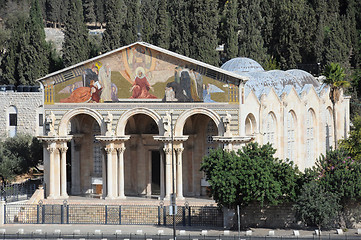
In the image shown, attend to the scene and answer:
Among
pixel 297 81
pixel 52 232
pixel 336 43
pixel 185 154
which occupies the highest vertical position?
pixel 336 43

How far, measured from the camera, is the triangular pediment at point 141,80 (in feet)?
190

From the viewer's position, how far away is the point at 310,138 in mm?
73625

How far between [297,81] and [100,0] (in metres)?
100

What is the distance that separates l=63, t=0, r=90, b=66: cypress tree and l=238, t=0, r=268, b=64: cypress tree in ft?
55.2

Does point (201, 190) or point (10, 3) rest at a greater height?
point (10, 3)

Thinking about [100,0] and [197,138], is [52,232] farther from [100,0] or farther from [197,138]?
[100,0]

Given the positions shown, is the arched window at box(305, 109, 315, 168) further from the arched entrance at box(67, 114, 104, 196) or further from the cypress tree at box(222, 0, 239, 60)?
the arched entrance at box(67, 114, 104, 196)

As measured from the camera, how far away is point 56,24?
170 meters

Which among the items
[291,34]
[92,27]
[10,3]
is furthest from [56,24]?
[291,34]

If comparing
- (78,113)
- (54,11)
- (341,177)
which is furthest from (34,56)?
(54,11)

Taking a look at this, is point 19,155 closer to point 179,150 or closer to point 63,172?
point 63,172

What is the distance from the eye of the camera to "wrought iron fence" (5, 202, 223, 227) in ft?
174

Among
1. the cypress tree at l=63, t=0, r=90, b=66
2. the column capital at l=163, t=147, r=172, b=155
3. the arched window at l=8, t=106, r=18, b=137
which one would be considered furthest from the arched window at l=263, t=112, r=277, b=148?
the cypress tree at l=63, t=0, r=90, b=66

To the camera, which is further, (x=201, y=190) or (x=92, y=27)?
(x=92, y=27)
